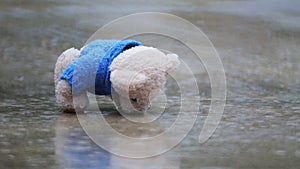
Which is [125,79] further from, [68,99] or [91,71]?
[68,99]

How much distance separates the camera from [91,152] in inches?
113

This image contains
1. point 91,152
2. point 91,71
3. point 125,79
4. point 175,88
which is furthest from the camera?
point 175,88

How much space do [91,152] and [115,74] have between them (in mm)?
542

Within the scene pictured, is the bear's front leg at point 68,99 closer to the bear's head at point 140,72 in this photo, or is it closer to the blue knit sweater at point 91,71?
the blue knit sweater at point 91,71

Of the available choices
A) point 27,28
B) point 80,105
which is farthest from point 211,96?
point 27,28

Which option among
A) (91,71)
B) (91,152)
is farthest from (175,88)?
(91,152)

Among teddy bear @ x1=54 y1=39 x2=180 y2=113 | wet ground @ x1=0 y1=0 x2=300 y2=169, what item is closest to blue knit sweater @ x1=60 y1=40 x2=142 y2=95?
teddy bear @ x1=54 y1=39 x2=180 y2=113

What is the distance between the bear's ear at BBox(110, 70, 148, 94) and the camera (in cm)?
325

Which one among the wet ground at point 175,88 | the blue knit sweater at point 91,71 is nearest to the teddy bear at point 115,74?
the blue knit sweater at point 91,71

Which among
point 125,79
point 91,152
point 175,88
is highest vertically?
point 125,79

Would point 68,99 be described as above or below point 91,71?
below

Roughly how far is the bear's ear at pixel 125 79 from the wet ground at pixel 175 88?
0.18 m

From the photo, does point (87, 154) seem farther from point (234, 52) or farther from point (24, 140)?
point (234, 52)

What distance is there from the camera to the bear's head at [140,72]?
3.26 meters
